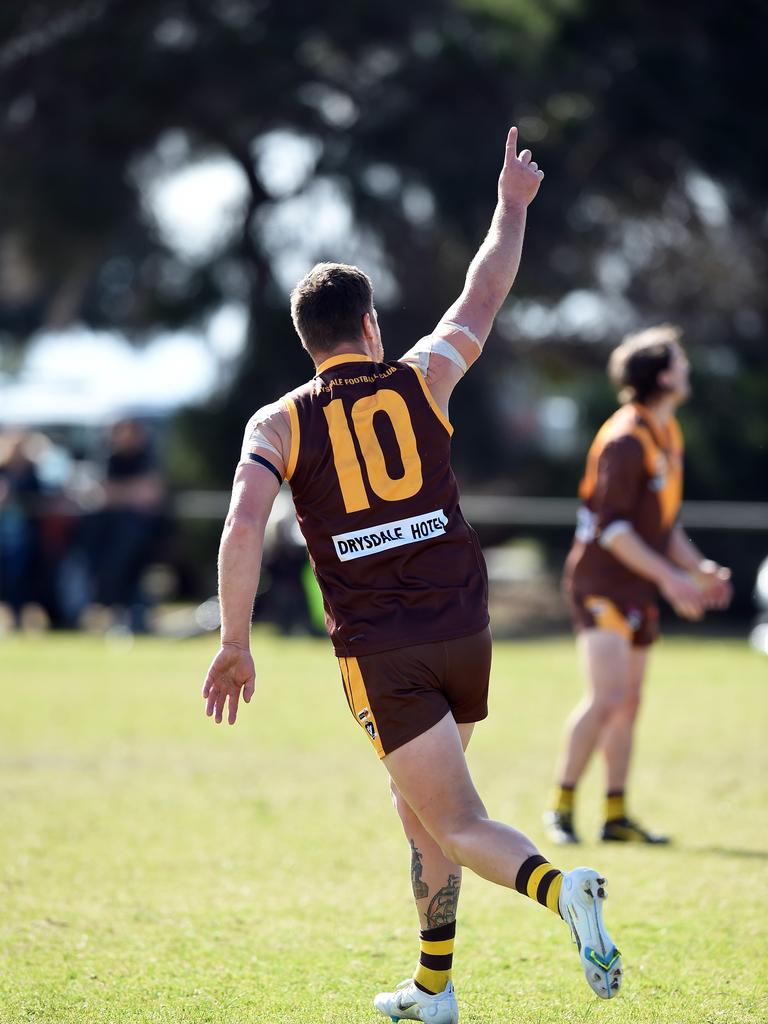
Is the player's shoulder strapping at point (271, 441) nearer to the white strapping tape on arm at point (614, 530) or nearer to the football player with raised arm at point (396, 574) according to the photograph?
the football player with raised arm at point (396, 574)

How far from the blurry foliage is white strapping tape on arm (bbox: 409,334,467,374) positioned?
1329cm

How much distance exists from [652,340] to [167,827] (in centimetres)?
347

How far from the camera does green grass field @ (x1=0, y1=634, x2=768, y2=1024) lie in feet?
15.0

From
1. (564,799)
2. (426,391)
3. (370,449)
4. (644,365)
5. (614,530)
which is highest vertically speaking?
(644,365)

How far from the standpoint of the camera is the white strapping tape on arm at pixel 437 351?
4355 mm

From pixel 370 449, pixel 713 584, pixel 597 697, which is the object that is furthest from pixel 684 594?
pixel 370 449

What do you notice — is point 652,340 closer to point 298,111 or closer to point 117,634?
point 117,634

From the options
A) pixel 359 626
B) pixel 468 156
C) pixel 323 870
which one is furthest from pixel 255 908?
pixel 468 156

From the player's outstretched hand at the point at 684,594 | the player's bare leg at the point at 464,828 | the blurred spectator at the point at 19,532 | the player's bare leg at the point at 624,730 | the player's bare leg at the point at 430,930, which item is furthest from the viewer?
the blurred spectator at the point at 19,532

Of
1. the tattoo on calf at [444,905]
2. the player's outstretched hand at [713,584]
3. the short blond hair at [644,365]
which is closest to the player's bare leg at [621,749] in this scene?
the player's outstretched hand at [713,584]

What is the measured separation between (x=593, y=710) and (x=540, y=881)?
325 centimetres

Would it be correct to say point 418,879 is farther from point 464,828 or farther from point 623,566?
point 623,566

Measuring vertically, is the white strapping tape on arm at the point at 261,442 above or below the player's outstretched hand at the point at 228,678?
above

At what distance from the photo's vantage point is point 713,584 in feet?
22.5
